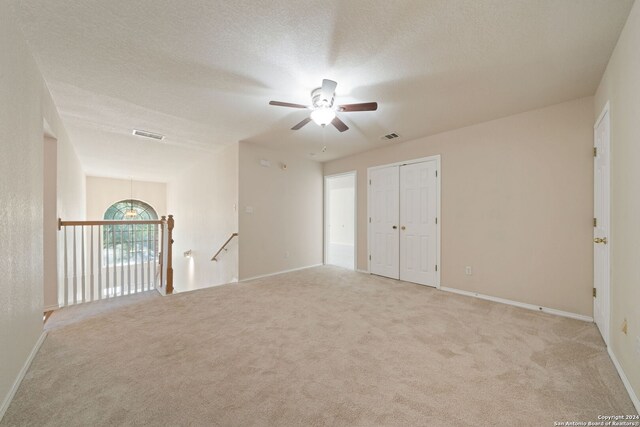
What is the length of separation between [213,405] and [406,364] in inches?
55.9

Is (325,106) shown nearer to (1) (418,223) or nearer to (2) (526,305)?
(1) (418,223)

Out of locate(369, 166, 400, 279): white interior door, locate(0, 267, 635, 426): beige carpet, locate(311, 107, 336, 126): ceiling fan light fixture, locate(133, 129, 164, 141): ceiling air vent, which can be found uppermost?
locate(133, 129, 164, 141): ceiling air vent

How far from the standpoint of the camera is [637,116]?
159 centimetres

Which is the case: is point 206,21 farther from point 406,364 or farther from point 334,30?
point 406,364

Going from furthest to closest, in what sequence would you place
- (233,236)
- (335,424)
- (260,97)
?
(233,236), (260,97), (335,424)

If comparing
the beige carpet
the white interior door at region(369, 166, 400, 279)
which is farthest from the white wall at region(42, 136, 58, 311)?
the white interior door at region(369, 166, 400, 279)

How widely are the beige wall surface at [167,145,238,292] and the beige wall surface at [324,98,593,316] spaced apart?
3719mm

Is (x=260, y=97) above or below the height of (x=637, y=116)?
above

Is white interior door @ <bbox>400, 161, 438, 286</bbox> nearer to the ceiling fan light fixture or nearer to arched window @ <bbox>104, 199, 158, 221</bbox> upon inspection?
the ceiling fan light fixture

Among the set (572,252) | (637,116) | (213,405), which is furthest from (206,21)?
(572,252)

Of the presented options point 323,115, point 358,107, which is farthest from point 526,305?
point 323,115

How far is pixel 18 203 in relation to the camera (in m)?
1.74

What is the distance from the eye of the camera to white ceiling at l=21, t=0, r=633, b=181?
5.38ft

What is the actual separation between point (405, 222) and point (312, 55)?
325 cm
